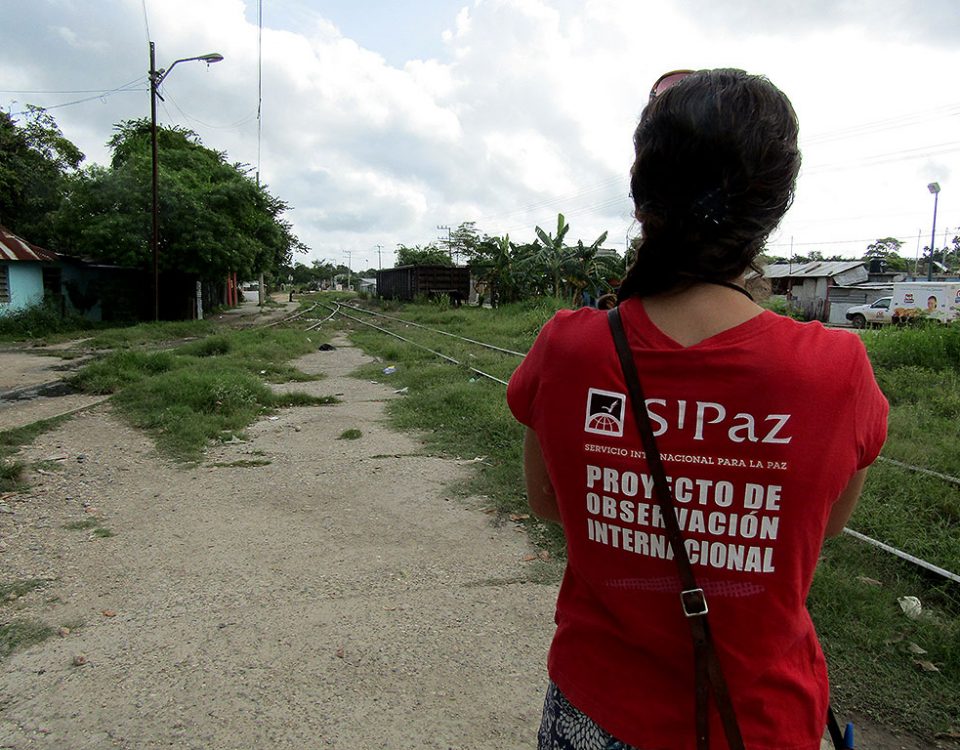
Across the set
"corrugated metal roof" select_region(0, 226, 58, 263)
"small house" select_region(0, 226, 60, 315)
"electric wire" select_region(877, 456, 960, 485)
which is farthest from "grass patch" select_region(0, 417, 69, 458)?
"small house" select_region(0, 226, 60, 315)

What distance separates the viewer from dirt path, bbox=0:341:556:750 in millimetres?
2537

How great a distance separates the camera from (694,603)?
0.97 meters

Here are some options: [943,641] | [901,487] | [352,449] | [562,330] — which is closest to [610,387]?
[562,330]

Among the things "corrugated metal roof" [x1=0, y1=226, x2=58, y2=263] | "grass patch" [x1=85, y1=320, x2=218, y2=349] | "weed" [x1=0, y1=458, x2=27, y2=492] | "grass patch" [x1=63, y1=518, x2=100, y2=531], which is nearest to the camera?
"grass patch" [x1=63, y1=518, x2=100, y2=531]

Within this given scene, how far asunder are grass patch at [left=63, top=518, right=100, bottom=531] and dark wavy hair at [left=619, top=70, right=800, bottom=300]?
4560mm

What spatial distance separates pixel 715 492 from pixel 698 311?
27cm

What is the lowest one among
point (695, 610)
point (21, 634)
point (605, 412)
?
point (21, 634)

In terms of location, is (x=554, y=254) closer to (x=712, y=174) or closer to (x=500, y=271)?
(x=500, y=271)

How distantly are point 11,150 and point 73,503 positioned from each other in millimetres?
27221

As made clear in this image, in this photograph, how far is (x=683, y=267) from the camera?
106cm

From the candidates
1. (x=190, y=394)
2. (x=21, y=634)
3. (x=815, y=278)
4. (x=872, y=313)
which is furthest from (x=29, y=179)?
(x=815, y=278)

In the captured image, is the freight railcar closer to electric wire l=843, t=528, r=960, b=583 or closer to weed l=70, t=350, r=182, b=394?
weed l=70, t=350, r=182, b=394

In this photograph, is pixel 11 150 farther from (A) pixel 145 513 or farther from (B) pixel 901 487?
(B) pixel 901 487

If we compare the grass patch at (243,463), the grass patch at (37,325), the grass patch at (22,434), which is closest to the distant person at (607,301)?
the grass patch at (243,463)
